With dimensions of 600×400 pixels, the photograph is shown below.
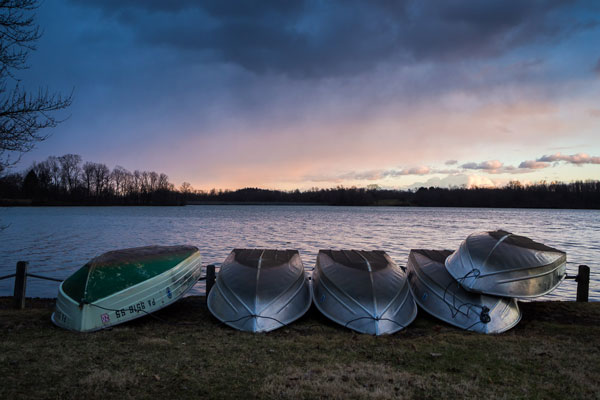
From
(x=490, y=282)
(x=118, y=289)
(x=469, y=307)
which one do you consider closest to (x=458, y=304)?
(x=469, y=307)

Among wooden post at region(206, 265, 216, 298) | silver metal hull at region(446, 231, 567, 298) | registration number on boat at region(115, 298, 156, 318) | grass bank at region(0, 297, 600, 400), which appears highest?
silver metal hull at region(446, 231, 567, 298)

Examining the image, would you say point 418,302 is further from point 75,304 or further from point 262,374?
point 75,304

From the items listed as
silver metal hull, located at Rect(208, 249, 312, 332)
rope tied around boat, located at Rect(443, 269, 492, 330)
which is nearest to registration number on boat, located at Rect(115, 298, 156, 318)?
silver metal hull, located at Rect(208, 249, 312, 332)

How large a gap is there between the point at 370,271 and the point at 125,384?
15.4ft

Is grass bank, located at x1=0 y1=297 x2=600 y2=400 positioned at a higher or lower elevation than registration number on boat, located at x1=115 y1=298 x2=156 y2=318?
lower

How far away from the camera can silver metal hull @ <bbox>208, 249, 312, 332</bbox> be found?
671 centimetres

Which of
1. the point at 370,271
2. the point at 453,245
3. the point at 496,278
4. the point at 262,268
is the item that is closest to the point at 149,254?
the point at 262,268

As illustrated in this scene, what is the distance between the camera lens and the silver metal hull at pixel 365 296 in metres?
6.66

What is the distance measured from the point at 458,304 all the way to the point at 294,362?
388 cm

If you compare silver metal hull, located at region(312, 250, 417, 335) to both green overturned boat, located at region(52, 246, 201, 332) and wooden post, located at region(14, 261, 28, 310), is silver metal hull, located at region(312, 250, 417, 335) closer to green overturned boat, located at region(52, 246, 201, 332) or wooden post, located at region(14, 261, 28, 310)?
green overturned boat, located at region(52, 246, 201, 332)

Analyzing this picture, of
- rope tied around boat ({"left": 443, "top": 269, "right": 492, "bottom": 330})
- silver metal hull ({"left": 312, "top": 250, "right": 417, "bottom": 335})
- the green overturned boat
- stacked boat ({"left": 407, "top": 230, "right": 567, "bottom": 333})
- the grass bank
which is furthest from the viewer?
stacked boat ({"left": 407, "top": 230, "right": 567, "bottom": 333})

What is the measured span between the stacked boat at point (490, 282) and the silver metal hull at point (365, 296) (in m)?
0.74

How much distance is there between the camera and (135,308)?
22.8 ft

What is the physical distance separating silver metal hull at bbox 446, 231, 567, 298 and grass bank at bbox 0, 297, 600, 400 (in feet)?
2.54
